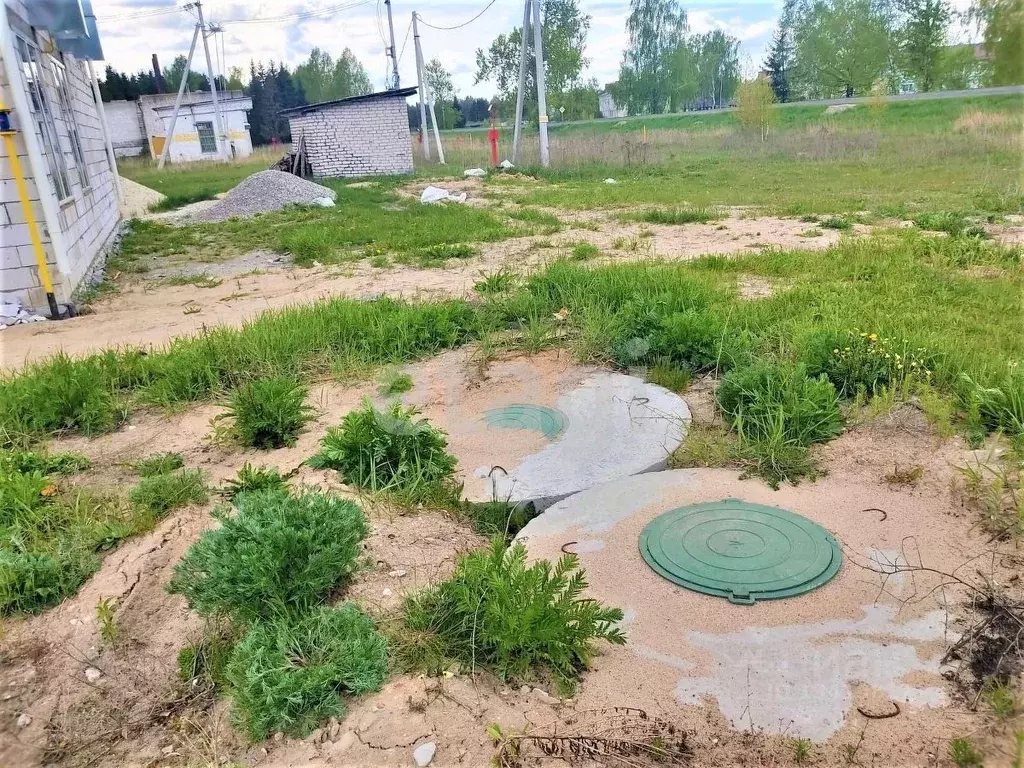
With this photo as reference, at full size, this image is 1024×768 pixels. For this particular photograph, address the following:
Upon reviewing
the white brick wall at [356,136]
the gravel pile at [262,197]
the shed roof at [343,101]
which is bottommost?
the gravel pile at [262,197]

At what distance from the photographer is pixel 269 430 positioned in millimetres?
3938

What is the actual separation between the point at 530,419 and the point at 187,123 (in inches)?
1621

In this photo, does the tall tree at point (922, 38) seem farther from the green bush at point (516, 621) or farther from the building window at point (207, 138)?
the building window at point (207, 138)

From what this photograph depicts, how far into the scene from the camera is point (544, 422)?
3.94m

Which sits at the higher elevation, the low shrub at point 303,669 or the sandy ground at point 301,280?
the sandy ground at point 301,280

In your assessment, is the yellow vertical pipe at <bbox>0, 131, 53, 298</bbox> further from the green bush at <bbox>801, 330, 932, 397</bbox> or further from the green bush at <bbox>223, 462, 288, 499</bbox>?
the green bush at <bbox>801, 330, 932, 397</bbox>

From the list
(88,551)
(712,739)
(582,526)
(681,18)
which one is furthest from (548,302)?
(681,18)

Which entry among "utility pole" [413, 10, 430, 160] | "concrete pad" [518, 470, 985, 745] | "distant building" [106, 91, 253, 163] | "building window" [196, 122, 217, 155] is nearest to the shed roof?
"utility pole" [413, 10, 430, 160]

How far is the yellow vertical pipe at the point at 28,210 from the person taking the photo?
21.3 feet

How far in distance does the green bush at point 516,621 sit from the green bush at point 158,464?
1.94 m

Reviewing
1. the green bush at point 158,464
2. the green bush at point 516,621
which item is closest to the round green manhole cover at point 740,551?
the green bush at point 516,621

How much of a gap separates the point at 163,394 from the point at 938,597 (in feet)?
14.1

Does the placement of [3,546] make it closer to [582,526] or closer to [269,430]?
[269,430]

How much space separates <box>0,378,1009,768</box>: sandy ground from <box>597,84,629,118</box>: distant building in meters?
50.5
